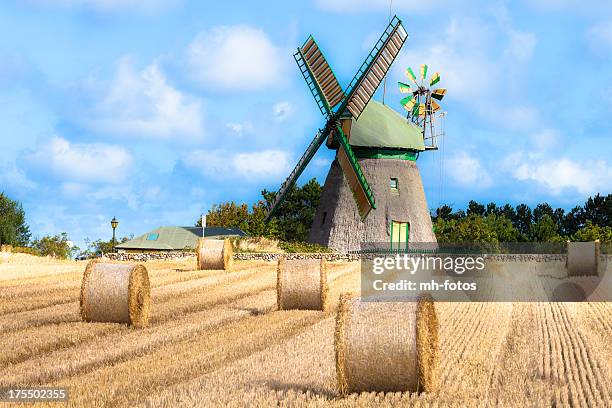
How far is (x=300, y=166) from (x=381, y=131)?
190 inches

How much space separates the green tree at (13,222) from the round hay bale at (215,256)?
4157 cm

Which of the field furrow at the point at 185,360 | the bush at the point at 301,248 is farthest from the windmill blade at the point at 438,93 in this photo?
the field furrow at the point at 185,360

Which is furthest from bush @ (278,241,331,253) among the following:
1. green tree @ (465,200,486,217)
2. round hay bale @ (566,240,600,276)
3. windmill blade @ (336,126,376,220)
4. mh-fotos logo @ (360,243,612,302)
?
green tree @ (465,200,486,217)

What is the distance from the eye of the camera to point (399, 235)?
4338 cm

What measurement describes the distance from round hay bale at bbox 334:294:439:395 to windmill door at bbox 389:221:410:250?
34.2 m

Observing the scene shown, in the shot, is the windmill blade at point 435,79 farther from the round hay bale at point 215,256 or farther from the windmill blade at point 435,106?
the round hay bale at point 215,256

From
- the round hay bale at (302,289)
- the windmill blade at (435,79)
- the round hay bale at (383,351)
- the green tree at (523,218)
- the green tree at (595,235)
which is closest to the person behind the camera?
the round hay bale at (383,351)

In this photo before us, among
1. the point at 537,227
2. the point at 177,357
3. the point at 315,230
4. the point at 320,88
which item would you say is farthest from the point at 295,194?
the point at 177,357

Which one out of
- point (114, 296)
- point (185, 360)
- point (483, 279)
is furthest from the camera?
point (483, 279)

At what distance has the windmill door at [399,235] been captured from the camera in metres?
43.1

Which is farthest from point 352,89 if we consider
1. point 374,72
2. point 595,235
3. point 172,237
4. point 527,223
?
point 527,223

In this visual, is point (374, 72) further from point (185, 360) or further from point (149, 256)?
point (185, 360)

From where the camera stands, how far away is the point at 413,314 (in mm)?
8961

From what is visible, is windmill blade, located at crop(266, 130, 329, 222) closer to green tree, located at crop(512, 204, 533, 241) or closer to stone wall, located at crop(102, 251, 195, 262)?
stone wall, located at crop(102, 251, 195, 262)
